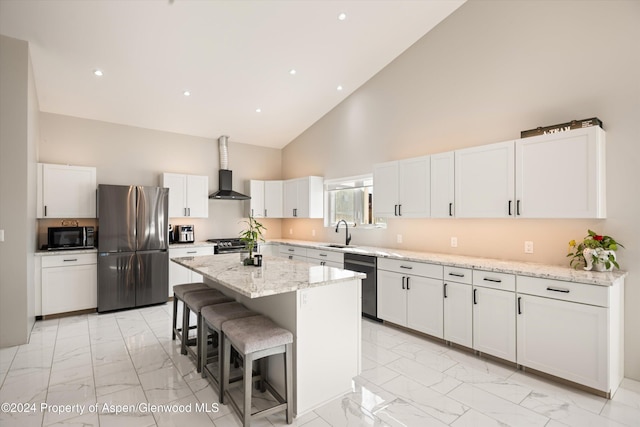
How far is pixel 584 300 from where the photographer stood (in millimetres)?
2488

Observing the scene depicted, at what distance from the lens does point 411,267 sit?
379 centimetres

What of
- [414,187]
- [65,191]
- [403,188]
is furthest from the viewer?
Result: [65,191]

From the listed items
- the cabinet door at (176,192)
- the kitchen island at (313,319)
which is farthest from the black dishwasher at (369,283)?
the cabinet door at (176,192)

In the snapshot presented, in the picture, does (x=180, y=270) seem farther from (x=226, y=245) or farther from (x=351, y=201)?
(x=351, y=201)

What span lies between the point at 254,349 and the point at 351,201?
12.8ft

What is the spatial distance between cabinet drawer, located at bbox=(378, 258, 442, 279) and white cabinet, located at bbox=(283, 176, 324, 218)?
212 centimetres

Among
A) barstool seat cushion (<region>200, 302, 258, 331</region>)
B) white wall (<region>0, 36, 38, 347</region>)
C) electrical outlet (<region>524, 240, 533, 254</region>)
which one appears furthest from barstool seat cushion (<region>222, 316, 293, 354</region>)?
white wall (<region>0, 36, 38, 347</region>)

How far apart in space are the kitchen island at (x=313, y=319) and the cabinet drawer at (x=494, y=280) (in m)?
1.37

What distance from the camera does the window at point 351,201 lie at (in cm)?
530

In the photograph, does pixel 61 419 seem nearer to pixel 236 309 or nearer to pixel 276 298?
pixel 236 309

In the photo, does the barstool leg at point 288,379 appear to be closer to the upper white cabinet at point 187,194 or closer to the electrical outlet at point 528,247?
the electrical outlet at point 528,247

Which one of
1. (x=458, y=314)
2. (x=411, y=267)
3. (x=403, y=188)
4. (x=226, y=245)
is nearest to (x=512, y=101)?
(x=403, y=188)

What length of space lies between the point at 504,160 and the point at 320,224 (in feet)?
11.8

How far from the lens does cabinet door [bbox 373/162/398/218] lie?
4324 mm
